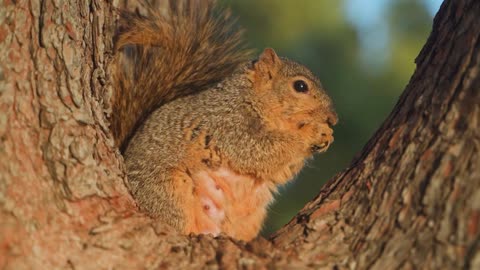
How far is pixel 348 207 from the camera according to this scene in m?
1.50

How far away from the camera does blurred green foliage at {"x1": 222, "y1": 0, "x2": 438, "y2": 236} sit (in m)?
5.00

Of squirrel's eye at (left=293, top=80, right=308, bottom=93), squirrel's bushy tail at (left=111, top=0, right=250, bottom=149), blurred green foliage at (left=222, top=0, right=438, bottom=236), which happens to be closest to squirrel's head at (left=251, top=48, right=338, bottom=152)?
squirrel's eye at (left=293, top=80, right=308, bottom=93)

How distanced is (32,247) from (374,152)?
796mm

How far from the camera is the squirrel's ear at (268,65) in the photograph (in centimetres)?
265

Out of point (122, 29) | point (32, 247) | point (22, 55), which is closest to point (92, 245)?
point (32, 247)

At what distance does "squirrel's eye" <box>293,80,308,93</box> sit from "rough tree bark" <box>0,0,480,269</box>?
0.97 m

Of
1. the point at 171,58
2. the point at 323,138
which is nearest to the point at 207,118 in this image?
the point at 171,58

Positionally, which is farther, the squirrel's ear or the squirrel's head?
the squirrel's ear

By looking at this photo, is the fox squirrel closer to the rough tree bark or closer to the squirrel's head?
the squirrel's head

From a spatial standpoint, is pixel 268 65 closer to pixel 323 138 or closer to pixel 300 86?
pixel 300 86

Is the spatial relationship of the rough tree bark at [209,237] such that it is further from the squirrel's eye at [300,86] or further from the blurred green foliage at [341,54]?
the blurred green foliage at [341,54]

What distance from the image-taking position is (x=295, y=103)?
2.54 metres

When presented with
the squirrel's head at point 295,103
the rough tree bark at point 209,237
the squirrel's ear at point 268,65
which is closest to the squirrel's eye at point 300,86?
the squirrel's head at point 295,103

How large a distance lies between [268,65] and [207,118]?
0.36 metres
